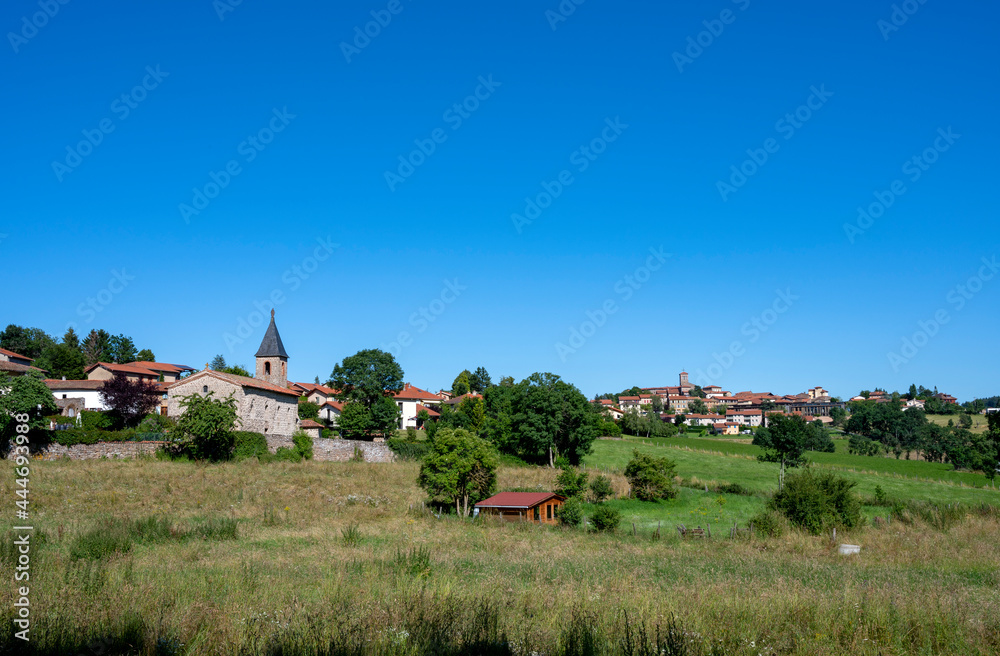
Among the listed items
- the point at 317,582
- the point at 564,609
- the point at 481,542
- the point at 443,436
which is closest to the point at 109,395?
the point at 443,436

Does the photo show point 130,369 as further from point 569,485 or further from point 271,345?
point 569,485

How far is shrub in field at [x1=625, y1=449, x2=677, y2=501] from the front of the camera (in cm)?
3819

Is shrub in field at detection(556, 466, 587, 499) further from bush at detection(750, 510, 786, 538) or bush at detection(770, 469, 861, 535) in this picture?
bush at detection(770, 469, 861, 535)

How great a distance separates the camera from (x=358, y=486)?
3500cm

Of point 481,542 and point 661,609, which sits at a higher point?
point 661,609

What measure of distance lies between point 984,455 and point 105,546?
87005 mm

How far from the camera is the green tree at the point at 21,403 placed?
36.6 metres

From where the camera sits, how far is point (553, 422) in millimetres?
56281

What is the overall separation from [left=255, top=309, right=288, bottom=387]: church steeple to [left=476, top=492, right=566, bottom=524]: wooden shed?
34166 millimetres

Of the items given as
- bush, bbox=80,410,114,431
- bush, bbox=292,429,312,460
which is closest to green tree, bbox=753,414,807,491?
bush, bbox=292,429,312,460

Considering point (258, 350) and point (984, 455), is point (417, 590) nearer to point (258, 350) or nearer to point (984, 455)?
point (258, 350)

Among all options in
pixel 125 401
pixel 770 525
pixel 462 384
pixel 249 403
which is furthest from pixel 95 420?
pixel 462 384

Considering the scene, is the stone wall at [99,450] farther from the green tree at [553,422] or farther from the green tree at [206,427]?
the green tree at [553,422]

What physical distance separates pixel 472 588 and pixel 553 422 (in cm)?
4733
